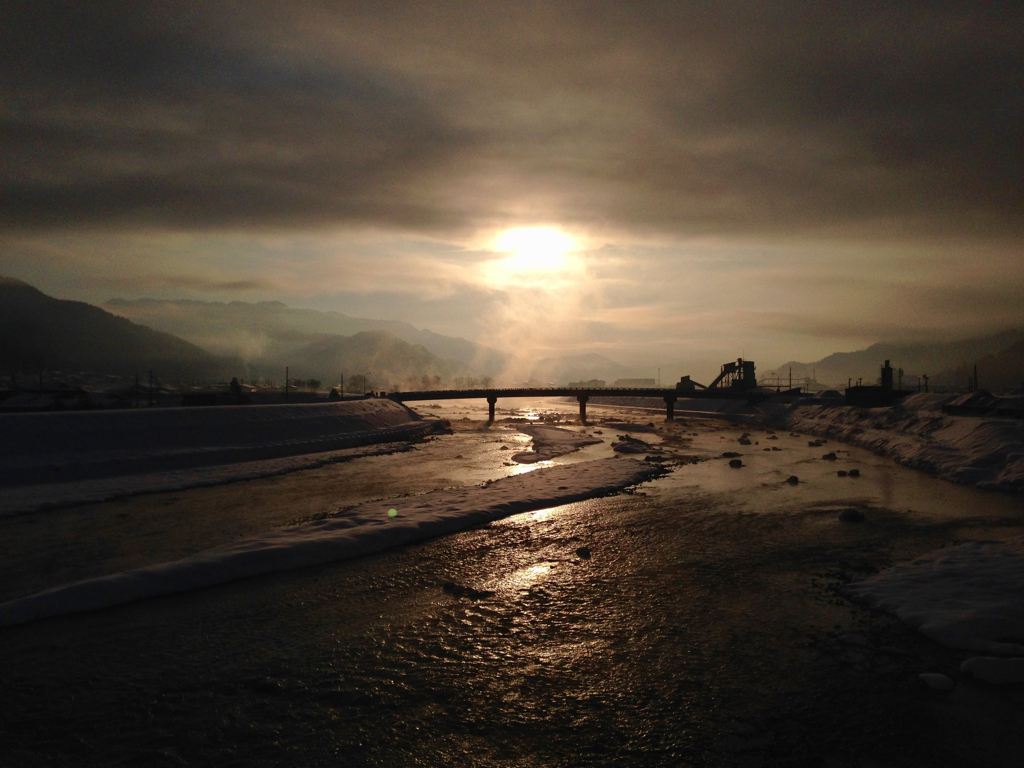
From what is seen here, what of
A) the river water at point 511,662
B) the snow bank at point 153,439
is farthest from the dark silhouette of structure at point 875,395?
the snow bank at point 153,439

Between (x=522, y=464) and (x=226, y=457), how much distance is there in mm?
22193

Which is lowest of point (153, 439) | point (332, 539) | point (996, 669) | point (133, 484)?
point (133, 484)

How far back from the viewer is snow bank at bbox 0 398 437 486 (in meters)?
37.0

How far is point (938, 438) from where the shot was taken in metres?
47.4

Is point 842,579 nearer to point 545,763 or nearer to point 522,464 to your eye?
point 545,763

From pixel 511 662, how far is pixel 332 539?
10.8m

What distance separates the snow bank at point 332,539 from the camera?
51.0 ft

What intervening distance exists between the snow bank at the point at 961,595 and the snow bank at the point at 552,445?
104 ft

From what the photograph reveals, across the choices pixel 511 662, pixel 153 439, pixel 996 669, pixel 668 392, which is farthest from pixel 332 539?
pixel 668 392

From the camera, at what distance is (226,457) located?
4416 centimetres

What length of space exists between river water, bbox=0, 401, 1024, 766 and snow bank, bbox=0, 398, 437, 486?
1666 centimetres

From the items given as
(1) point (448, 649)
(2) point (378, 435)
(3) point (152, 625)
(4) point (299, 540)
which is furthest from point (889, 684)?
(2) point (378, 435)

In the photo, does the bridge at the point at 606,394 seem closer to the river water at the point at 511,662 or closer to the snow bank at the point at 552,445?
the snow bank at the point at 552,445

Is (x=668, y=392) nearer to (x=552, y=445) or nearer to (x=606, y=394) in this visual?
(x=606, y=394)
